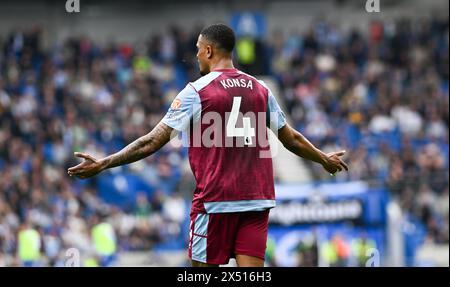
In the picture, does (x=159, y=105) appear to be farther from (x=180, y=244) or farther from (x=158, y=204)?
(x=180, y=244)

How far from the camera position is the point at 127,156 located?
6.31 m

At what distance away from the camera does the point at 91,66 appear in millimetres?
28062

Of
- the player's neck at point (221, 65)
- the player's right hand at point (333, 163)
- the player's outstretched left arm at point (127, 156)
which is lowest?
A: the player's right hand at point (333, 163)

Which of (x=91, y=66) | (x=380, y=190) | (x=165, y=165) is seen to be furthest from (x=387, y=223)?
(x=91, y=66)

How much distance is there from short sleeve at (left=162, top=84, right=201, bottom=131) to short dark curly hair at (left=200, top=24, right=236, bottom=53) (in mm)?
412

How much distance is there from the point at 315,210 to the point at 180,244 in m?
2.83

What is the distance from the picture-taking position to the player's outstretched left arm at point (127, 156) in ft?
20.6

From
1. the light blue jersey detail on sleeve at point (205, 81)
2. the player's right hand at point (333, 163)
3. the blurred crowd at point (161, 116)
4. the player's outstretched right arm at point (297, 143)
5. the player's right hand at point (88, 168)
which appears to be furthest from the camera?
the blurred crowd at point (161, 116)

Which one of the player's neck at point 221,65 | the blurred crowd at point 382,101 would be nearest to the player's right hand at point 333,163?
the player's neck at point 221,65

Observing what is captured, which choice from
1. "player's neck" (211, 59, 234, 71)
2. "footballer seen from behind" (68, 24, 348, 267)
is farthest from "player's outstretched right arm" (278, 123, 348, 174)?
"player's neck" (211, 59, 234, 71)

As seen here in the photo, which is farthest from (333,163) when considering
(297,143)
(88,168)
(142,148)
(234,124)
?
(88,168)

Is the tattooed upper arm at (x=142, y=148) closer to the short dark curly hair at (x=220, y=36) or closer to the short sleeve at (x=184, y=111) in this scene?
the short sleeve at (x=184, y=111)

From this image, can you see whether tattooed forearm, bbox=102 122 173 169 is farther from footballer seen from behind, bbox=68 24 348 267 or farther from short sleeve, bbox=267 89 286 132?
short sleeve, bbox=267 89 286 132

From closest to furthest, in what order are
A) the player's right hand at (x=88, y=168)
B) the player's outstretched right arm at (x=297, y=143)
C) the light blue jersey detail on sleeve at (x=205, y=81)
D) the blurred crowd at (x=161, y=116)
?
1. the player's right hand at (x=88, y=168)
2. the light blue jersey detail on sleeve at (x=205, y=81)
3. the player's outstretched right arm at (x=297, y=143)
4. the blurred crowd at (x=161, y=116)
